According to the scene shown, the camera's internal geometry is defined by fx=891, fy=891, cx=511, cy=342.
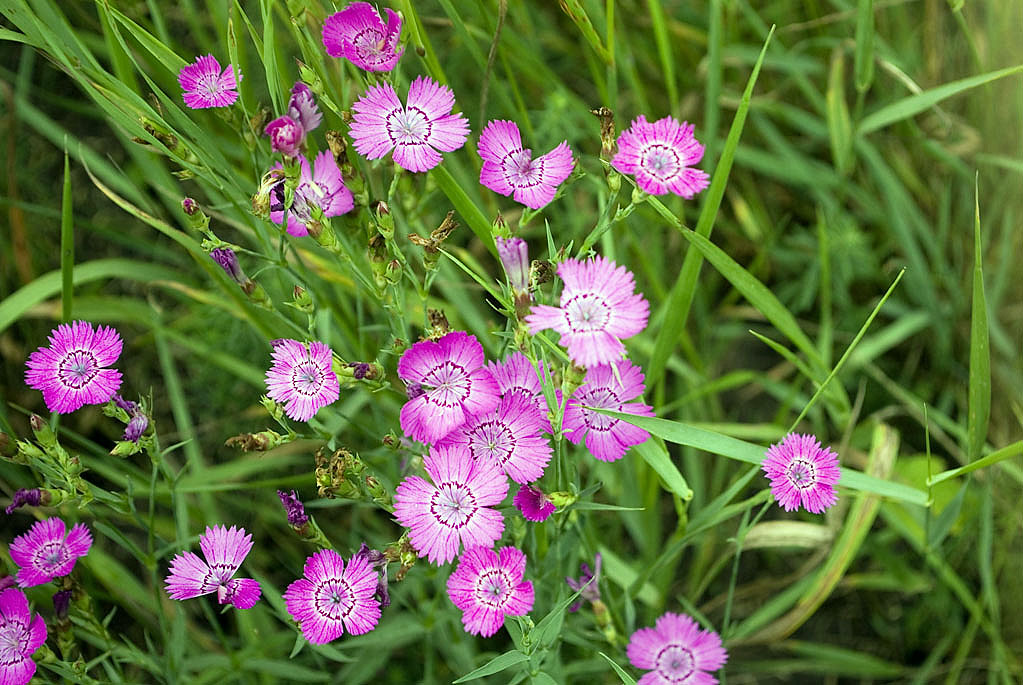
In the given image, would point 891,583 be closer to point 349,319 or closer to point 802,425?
point 802,425

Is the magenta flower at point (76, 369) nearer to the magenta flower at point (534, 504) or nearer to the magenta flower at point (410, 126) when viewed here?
the magenta flower at point (410, 126)

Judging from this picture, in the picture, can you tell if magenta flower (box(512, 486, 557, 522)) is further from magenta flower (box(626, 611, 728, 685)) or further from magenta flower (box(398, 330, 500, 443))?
magenta flower (box(626, 611, 728, 685))

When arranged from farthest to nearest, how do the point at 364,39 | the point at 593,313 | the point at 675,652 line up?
the point at 675,652
the point at 364,39
the point at 593,313

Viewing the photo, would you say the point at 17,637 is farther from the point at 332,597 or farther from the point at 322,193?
the point at 322,193

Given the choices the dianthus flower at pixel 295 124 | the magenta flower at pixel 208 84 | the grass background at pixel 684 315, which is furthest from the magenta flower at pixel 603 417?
the magenta flower at pixel 208 84

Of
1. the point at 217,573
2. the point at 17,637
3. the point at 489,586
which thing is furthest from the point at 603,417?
the point at 17,637
